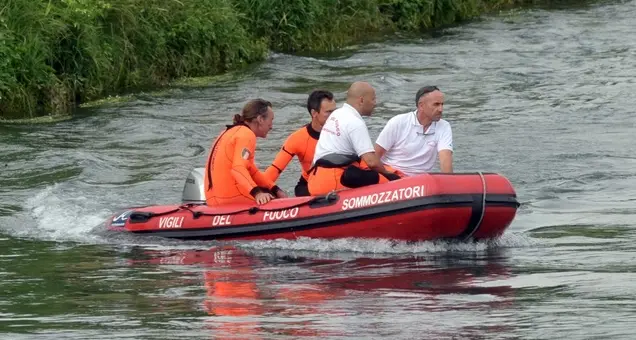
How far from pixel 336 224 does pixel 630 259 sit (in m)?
2.26

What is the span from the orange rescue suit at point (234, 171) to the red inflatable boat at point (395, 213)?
22cm

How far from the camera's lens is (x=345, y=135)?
1077 centimetres

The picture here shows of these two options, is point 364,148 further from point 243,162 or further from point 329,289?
point 329,289

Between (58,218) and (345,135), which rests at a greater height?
(345,135)

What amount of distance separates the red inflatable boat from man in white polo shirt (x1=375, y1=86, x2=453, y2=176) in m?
0.75

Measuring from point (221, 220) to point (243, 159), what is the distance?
1.70 feet

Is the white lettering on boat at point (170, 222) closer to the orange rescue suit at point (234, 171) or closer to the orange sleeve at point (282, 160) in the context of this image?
the orange rescue suit at point (234, 171)

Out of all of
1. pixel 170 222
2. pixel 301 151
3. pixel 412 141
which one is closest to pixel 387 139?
pixel 412 141

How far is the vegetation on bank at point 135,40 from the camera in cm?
1800

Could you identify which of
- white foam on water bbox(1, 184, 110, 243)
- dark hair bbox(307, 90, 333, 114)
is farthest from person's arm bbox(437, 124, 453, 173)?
white foam on water bbox(1, 184, 110, 243)

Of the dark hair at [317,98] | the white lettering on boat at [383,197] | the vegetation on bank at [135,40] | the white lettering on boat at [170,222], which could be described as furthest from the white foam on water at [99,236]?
the vegetation on bank at [135,40]

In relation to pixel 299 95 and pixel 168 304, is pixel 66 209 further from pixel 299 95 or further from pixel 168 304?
pixel 299 95

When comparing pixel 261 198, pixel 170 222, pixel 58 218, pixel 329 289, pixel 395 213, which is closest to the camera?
pixel 329 289

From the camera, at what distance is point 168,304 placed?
844 cm
